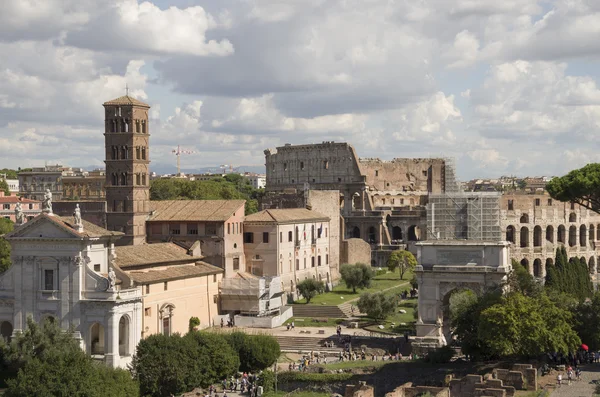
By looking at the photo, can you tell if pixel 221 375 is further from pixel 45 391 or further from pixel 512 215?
pixel 512 215

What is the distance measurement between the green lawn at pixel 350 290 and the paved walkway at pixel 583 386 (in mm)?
27264

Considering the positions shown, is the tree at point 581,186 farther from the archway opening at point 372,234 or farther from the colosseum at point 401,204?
the archway opening at point 372,234

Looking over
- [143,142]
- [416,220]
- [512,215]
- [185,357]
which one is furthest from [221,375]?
[416,220]

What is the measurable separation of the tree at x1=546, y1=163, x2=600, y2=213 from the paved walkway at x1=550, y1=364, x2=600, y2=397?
14.6 meters

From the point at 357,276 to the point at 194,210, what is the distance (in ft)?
49.3

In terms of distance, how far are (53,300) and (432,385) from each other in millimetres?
22770

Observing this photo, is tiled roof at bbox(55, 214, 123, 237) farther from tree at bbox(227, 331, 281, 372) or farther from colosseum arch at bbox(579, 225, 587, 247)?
colosseum arch at bbox(579, 225, 587, 247)

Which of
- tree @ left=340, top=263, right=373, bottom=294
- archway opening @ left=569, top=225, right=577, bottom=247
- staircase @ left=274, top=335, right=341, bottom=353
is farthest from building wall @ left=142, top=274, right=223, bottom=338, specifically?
archway opening @ left=569, top=225, right=577, bottom=247

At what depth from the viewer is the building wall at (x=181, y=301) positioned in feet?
207

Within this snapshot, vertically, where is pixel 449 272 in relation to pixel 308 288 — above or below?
above

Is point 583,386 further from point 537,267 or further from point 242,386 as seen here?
point 537,267

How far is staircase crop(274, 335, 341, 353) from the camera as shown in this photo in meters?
64.1

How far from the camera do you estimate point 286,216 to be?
270 feet

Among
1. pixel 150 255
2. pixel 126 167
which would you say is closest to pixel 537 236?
pixel 126 167
